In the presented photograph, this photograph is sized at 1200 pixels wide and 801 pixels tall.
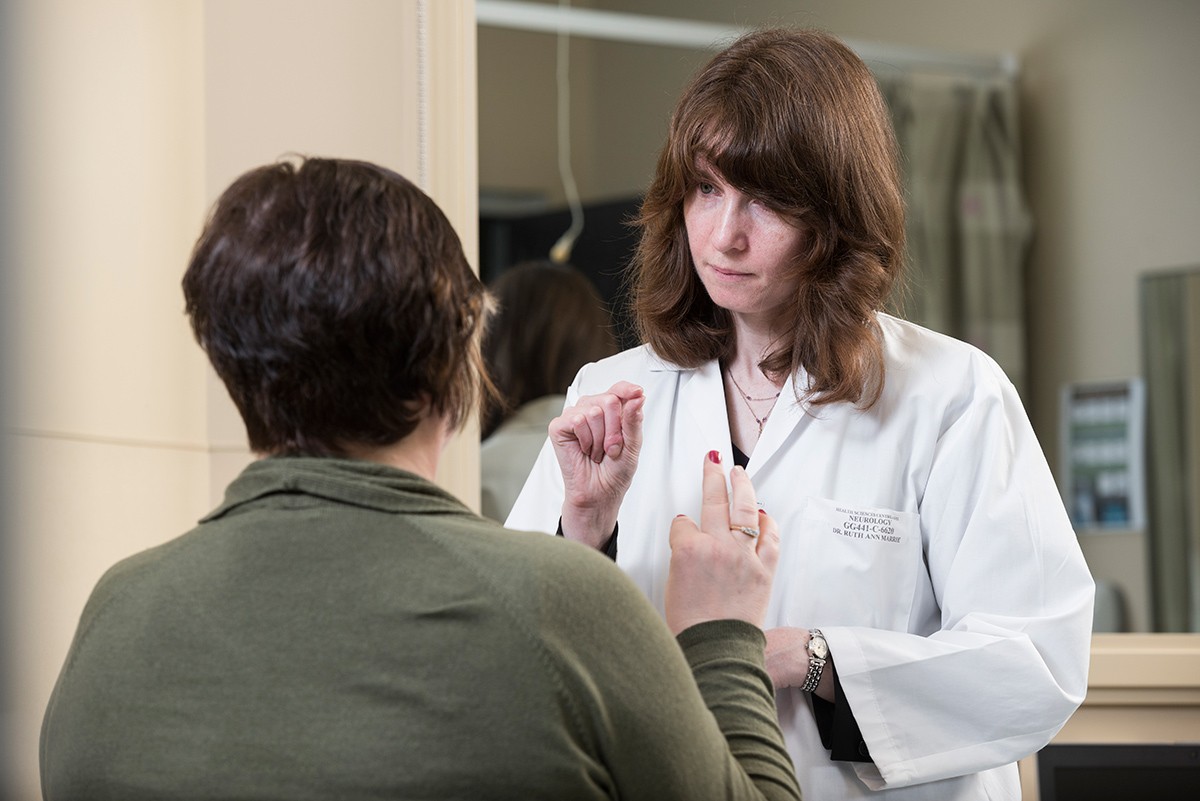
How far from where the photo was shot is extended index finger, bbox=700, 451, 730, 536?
100cm

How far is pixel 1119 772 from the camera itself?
1.74 metres

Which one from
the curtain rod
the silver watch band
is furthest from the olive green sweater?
the curtain rod

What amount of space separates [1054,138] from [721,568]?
311 cm

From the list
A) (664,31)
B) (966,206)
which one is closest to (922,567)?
(664,31)

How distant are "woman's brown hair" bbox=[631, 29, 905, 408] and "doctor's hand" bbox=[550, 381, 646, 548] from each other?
0.19m

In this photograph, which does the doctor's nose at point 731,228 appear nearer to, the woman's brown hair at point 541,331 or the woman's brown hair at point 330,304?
the woman's brown hair at point 330,304

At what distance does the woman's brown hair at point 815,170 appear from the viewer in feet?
3.98

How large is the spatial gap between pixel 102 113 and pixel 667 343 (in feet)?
2.90

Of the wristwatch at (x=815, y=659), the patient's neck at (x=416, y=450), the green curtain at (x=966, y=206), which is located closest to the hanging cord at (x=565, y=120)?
the green curtain at (x=966, y=206)

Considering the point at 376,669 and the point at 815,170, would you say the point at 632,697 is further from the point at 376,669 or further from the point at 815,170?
the point at 815,170

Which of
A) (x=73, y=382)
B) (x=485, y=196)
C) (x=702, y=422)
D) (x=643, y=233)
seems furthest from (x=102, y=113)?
(x=485, y=196)

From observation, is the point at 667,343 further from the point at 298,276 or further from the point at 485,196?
the point at 485,196

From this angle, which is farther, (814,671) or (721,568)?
(814,671)

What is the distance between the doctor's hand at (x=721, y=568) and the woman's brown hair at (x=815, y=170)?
281 mm
